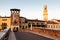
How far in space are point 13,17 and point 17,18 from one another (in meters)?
1.81

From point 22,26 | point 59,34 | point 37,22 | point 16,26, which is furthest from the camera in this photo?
point 37,22

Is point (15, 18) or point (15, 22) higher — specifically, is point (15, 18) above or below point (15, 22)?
above

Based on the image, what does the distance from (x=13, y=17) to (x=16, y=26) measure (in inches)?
178

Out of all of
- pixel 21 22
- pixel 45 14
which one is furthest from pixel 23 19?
pixel 45 14

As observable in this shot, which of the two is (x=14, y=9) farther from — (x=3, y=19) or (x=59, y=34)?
(x=59, y=34)

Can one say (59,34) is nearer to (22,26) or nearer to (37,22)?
(22,26)

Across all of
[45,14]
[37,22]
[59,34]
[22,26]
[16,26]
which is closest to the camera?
[59,34]

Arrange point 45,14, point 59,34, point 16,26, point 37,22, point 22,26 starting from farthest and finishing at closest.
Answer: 1. point 45,14
2. point 37,22
3. point 22,26
4. point 16,26
5. point 59,34

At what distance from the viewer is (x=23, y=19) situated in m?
76.9

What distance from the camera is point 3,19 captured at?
3031 inches

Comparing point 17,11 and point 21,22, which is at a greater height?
point 17,11

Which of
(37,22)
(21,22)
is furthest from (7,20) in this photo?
(37,22)

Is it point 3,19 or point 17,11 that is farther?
point 3,19

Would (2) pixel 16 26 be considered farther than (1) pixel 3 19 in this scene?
No
